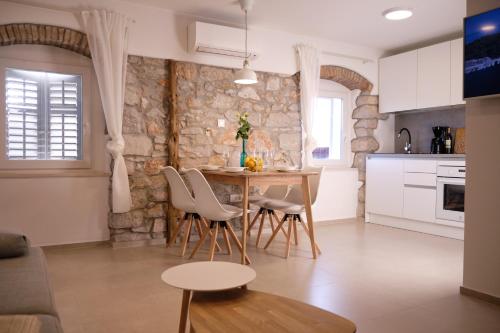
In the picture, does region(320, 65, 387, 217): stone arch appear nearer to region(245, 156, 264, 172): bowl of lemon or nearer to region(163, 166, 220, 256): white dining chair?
region(245, 156, 264, 172): bowl of lemon

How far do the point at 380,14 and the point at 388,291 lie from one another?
3.15 metres

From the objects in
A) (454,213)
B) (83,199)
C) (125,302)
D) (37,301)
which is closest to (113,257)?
(83,199)

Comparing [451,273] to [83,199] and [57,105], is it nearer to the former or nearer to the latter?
[83,199]

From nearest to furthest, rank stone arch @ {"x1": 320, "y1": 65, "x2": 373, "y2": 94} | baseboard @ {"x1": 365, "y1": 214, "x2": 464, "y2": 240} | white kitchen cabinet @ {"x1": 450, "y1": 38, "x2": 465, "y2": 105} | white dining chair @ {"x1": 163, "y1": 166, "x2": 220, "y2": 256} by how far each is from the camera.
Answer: white dining chair @ {"x1": 163, "y1": 166, "x2": 220, "y2": 256} < baseboard @ {"x1": 365, "y1": 214, "x2": 464, "y2": 240} < white kitchen cabinet @ {"x1": 450, "y1": 38, "x2": 465, "y2": 105} < stone arch @ {"x1": 320, "y1": 65, "x2": 373, "y2": 94}

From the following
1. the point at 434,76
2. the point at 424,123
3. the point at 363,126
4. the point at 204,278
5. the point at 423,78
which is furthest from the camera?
the point at 363,126

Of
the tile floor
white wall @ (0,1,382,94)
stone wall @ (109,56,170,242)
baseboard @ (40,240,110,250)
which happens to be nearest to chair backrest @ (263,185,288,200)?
the tile floor

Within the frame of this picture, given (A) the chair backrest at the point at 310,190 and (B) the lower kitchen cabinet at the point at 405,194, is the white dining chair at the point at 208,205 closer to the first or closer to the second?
(A) the chair backrest at the point at 310,190

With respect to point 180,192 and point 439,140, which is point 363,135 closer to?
point 439,140

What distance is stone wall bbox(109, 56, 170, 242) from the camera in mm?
4328

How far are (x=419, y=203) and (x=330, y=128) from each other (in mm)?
1687

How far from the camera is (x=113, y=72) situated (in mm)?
4152

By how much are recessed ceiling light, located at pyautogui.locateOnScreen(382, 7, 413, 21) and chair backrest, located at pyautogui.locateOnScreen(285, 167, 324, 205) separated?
189 cm

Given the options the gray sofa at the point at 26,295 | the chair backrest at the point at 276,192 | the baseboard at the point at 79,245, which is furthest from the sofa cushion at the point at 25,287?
the chair backrest at the point at 276,192

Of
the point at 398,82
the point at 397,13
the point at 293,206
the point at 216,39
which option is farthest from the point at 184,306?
the point at 398,82
